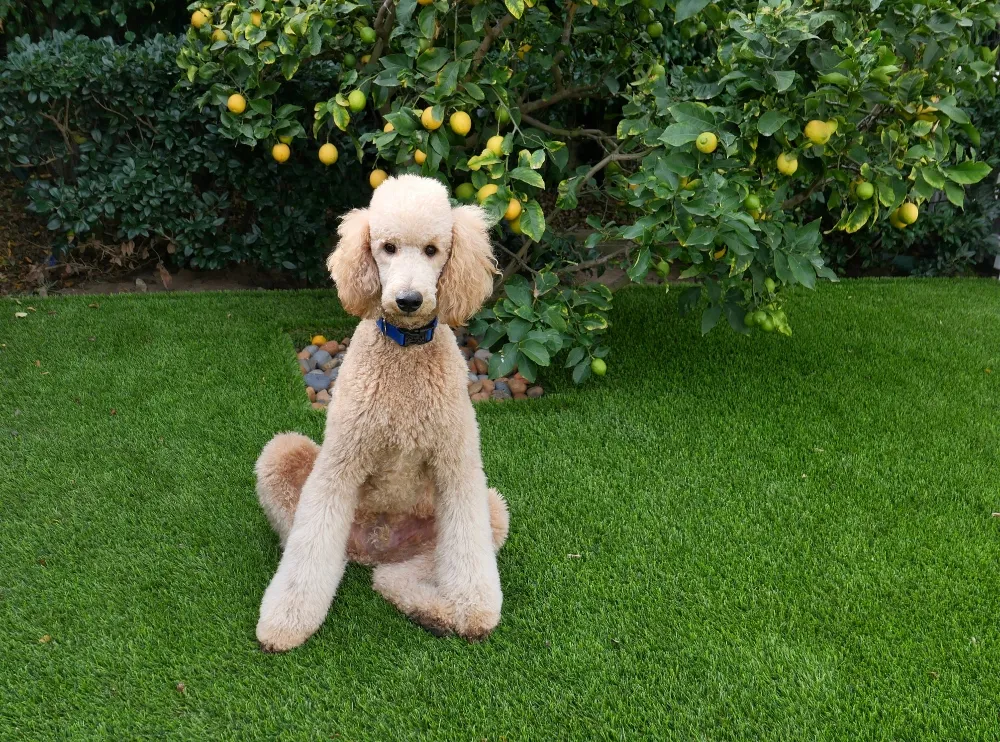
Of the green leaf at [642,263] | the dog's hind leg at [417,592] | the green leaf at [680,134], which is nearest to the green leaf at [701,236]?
the green leaf at [642,263]

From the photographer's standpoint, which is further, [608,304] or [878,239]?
[878,239]

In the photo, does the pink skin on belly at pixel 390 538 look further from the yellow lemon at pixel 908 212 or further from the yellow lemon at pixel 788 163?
the yellow lemon at pixel 908 212

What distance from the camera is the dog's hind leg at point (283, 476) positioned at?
2.34 meters

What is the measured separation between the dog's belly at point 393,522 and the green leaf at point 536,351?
3.39ft

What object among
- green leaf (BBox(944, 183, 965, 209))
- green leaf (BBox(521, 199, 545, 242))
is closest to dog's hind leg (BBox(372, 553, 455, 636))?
green leaf (BBox(521, 199, 545, 242))

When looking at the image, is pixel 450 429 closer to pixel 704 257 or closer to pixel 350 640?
pixel 350 640

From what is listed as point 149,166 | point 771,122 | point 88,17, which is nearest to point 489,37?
point 771,122

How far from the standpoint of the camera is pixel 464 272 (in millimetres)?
1918

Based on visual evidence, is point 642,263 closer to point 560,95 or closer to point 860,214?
point 860,214

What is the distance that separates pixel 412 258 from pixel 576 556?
1.22m

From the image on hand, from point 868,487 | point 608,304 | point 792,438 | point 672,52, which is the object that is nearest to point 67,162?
point 608,304

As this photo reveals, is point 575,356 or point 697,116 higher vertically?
point 697,116

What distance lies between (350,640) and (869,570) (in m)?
1.67

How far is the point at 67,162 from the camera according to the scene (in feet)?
16.1
